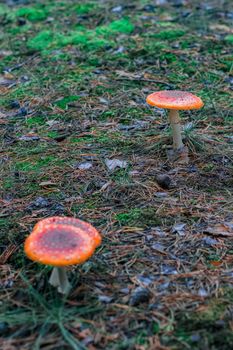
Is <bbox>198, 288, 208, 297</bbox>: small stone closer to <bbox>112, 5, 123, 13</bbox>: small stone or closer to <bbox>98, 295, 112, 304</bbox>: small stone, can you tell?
<bbox>98, 295, 112, 304</bbox>: small stone

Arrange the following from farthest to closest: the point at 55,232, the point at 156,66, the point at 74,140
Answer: the point at 156,66
the point at 74,140
the point at 55,232

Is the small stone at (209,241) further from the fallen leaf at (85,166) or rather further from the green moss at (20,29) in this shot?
the green moss at (20,29)

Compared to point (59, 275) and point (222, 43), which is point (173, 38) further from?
point (59, 275)

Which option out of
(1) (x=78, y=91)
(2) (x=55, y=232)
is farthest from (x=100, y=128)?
(2) (x=55, y=232)

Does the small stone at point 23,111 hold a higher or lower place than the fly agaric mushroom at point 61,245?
lower

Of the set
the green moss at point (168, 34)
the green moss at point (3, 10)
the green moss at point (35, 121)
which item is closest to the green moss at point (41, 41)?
the green moss at point (3, 10)

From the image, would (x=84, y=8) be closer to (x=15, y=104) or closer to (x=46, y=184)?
(x=15, y=104)
